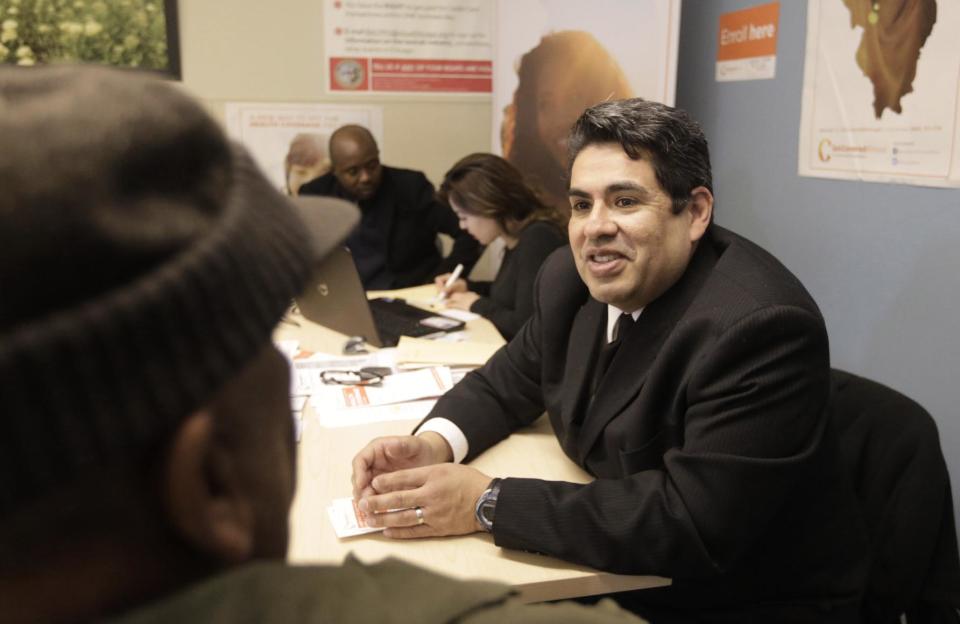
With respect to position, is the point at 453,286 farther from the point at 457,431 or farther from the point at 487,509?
the point at 487,509

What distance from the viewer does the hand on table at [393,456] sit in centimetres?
141

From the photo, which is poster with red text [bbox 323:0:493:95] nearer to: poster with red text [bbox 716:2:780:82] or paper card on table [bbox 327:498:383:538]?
poster with red text [bbox 716:2:780:82]

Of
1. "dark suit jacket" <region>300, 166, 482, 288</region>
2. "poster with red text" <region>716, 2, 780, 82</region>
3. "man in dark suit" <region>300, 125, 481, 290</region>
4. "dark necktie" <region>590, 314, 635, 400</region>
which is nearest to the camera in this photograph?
"dark necktie" <region>590, 314, 635, 400</region>

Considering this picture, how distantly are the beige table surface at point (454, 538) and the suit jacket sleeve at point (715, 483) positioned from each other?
0.09 ft

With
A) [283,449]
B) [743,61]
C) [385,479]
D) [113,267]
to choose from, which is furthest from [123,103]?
[743,61]

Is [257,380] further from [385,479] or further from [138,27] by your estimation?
[138,27]

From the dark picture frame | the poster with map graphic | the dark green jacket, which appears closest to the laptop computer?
the poster with map graphic

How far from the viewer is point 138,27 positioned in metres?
3.74

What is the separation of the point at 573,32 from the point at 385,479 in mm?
2578

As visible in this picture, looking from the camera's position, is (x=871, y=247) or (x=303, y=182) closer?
(x=871, y=247)

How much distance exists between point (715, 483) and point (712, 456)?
41 millimetres

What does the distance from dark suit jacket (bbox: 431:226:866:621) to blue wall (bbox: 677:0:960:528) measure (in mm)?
814

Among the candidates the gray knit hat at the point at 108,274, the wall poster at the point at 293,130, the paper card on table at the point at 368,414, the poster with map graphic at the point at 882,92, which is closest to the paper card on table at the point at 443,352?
the paper card on table at the point at 368,414

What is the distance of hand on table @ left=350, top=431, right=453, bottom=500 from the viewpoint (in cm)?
141
